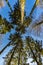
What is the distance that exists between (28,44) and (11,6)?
1227 mm

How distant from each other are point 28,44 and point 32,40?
17 centimetres

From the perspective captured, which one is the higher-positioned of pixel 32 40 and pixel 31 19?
pixel 31 19

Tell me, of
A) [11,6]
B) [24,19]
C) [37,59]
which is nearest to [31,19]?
[24,19]

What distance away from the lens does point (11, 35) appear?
747cm

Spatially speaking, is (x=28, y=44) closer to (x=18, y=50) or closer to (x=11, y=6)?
(x=18, y=50)

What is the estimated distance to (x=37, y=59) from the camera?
297 inches

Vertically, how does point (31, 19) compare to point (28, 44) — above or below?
above

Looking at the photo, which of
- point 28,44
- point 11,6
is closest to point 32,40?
point 28,44

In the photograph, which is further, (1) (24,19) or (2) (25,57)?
(2) (25,57)

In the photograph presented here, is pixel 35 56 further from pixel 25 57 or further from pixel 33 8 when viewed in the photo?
pixel 33 8

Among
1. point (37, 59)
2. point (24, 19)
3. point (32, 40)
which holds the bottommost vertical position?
point (37, 59)

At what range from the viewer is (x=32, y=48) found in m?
7.70

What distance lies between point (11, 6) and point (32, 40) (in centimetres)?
118

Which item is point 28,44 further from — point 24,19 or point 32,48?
point 24,19
